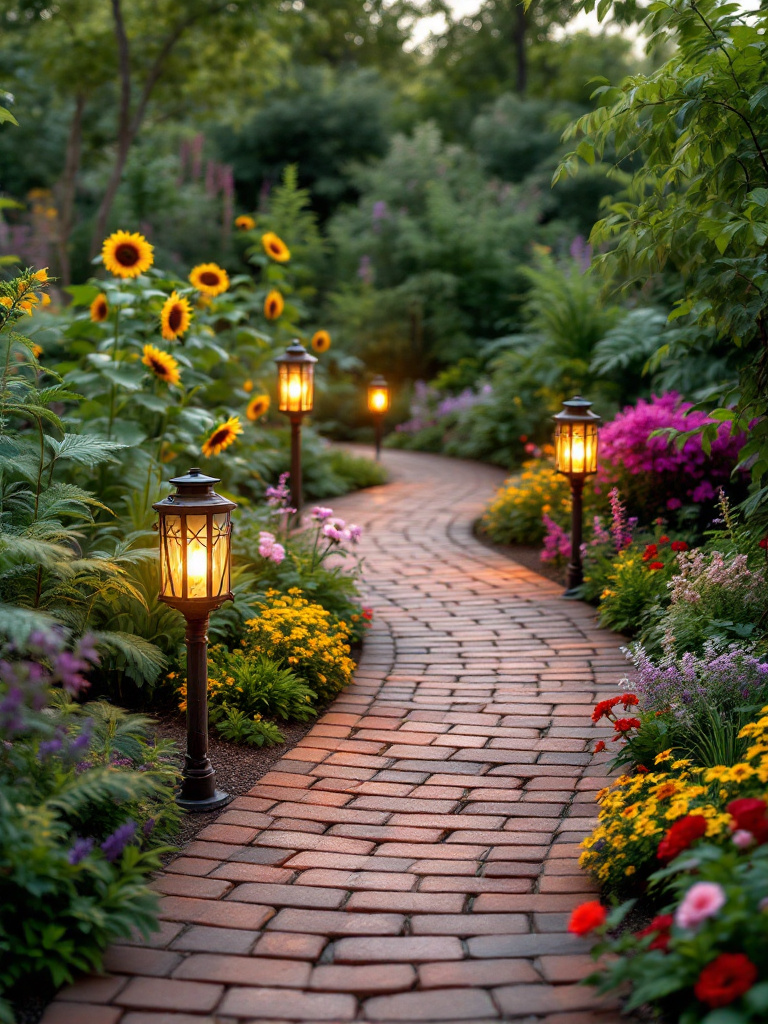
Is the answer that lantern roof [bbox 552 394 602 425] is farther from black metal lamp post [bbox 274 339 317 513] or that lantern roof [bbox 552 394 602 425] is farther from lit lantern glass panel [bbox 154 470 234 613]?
lit lantern glass panel [bbox 154 470 234 613]

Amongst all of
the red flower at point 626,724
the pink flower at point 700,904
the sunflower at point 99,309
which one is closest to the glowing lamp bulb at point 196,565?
the red flower at point 626,724

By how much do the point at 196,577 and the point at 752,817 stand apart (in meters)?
1.91

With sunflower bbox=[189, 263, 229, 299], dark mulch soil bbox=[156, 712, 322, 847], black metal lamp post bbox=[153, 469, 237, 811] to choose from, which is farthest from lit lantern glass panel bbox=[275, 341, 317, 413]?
black metal lamp post bbox=[153, 469, 237, 811]

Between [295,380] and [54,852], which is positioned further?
[295,380]

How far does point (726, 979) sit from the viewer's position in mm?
1921

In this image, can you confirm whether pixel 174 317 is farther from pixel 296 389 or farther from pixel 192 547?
pixel 192 547

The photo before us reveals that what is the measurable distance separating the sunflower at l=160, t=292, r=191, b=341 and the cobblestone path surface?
1994 millimetres

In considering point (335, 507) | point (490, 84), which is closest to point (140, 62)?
point (335, 507)

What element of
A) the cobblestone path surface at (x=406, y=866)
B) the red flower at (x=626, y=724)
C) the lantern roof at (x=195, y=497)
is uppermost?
the lantern roof at (x=195, y=497)

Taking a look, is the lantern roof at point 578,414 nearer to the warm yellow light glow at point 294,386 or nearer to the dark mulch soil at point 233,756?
the warm yellow light glow at point 294,386

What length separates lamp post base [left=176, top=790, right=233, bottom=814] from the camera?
3.38m

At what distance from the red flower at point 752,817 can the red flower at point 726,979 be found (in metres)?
0.32

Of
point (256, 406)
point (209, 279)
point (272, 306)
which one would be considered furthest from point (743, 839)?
point (272, 306)

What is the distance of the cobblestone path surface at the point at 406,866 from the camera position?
2367 millimetres
